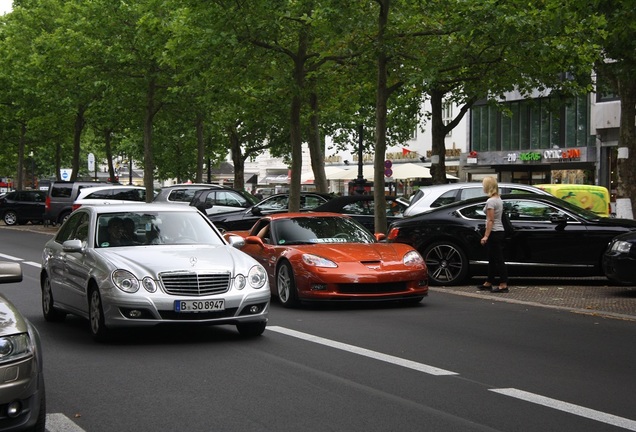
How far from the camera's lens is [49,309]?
12719mm

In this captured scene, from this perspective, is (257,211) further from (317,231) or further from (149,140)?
(317,231)

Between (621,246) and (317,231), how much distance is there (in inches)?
176

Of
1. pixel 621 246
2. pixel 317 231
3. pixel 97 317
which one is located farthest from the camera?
pixel 621 246

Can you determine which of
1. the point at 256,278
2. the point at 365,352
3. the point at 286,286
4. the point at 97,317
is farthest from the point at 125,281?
the point at 286,286

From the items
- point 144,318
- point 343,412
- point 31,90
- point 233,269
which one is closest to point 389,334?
point 233,269

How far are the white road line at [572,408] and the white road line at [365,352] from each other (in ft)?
3.34

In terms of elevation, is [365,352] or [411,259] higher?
[411,259]

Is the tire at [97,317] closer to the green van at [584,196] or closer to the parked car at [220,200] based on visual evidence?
the green van at [584,196]

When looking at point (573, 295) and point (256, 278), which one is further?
point (573, 295)

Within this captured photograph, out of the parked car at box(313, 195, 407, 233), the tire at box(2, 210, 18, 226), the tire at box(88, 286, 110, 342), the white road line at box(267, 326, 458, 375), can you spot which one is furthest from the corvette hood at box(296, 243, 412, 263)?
the tire at box(2, 210, 18, 226)

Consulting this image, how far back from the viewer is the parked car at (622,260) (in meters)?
15.6

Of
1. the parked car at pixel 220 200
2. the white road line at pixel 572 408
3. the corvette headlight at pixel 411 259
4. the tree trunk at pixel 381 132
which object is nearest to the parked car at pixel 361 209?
the tree trunk at pixel 381 132

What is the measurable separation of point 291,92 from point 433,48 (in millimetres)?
4702

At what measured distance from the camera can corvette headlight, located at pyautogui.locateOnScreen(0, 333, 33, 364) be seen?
224 inches
